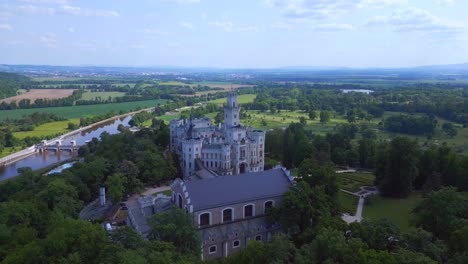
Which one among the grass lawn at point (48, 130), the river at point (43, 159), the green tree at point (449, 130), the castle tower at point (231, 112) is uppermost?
the castle tower at point (231, 112)

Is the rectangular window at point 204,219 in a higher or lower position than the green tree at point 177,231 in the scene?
lower

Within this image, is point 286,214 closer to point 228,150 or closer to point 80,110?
point 228,150

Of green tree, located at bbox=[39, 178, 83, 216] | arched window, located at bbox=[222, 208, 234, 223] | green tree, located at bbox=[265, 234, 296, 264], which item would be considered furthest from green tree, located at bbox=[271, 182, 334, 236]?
green tree, located at bbox=[39, 178, 83, 216]

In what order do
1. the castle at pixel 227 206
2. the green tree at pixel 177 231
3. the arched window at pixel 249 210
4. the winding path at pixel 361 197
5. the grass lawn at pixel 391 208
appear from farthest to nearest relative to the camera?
the winding path at pixel 361 197, the grass lawn at pixel 391 208, the arched window at pixel 249 210, the castle at pixel 227 206, the green tree at pixel 177 231

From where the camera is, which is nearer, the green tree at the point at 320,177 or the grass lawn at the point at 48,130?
the green tree at the point at 320,177

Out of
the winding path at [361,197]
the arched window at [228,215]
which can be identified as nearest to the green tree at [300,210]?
the arched window at [228,215]

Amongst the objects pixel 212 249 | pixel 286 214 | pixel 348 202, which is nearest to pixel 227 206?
pixel 212 249

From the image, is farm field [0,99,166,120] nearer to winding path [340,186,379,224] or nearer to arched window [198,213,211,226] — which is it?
winding path [340,186,379,224]

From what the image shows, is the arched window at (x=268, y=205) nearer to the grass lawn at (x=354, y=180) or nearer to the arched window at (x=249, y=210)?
the arched window at (x=249, y=210)
